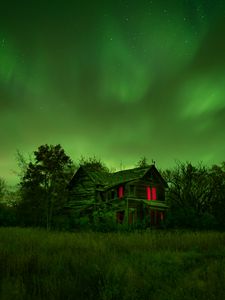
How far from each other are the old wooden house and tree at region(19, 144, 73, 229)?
20.0ft

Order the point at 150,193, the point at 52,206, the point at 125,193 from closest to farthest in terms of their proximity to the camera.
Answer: the point at 52,206 < the point at 125,193 < the point at 150,193

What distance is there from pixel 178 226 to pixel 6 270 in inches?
938

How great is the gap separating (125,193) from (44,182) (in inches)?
386

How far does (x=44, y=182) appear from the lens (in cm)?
2942

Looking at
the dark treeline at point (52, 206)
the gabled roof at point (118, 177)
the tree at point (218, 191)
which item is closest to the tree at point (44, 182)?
the dark treeline at point (52, 206)

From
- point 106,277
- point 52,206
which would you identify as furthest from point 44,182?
point 106,277

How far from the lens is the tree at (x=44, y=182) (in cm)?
2909

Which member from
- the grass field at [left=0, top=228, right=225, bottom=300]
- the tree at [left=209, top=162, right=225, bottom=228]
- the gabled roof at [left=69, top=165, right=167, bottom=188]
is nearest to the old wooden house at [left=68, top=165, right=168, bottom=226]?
the gabled roof at [left=69, top=165, right=167, bottom=188]

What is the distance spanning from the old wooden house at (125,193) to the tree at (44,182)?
6.10m

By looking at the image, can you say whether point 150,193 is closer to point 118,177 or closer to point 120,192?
point 120,192

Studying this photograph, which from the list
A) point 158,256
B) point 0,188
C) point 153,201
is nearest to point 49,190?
point 153,201

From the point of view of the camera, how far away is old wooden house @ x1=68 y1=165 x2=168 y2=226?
32844 mm

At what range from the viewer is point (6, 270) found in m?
6.61

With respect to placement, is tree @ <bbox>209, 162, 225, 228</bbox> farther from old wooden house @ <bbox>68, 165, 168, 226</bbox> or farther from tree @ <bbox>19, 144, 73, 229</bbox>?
tree @ <bbox>19, 144, 73, 229</bbox>
